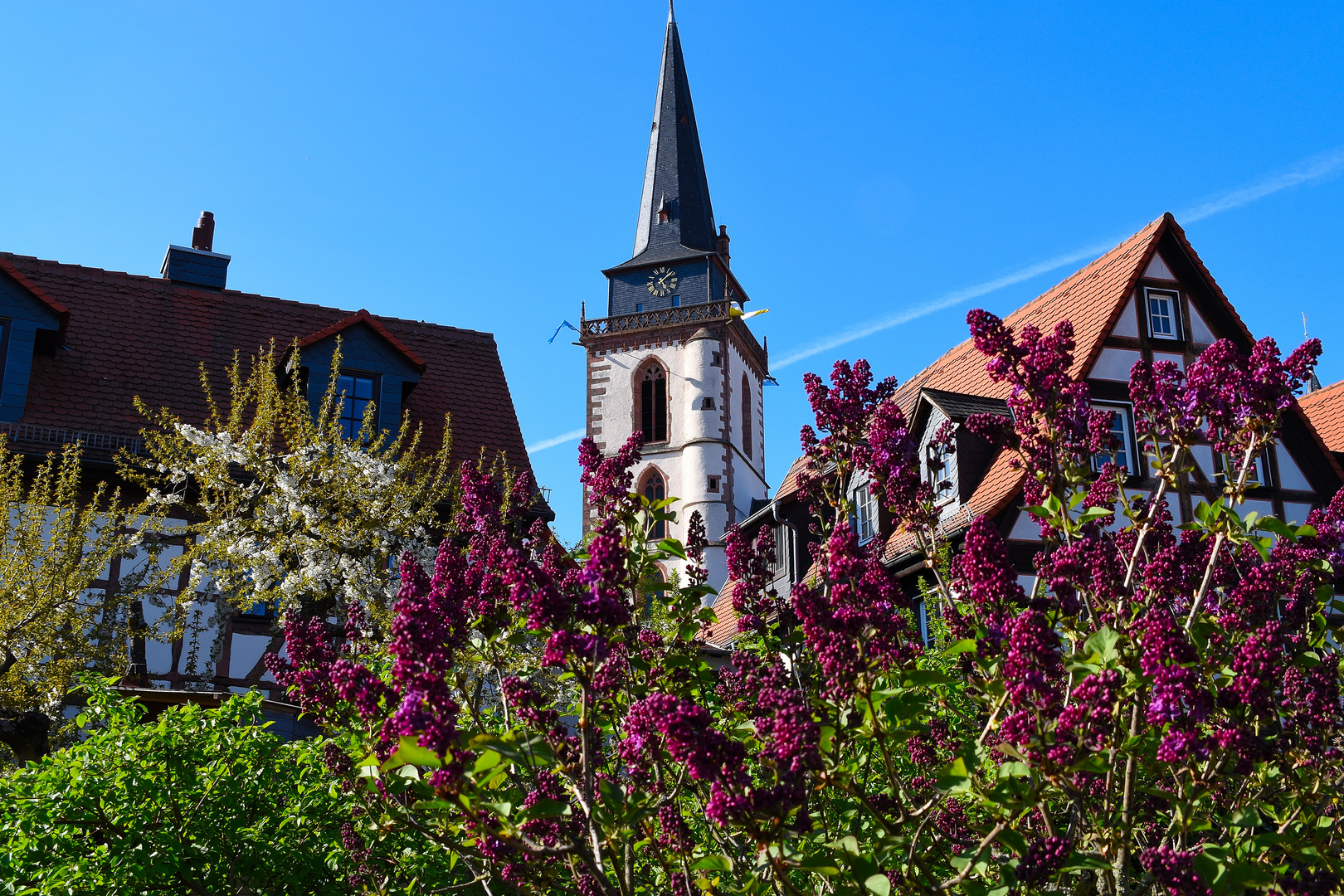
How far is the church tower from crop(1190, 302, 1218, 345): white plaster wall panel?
31325 mm

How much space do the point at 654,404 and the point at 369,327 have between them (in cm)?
3326

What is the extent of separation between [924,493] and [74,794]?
13.9ft

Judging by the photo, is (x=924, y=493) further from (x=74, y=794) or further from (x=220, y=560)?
(x=220, y=560)

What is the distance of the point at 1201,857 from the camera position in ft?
11.1

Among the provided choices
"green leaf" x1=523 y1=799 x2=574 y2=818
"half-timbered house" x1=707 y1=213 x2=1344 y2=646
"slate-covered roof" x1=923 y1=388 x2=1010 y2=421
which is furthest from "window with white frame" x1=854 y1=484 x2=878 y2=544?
"green leaf" x1=523 y1=799 x2=574 y2=818

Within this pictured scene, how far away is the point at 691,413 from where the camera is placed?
51.0 meters

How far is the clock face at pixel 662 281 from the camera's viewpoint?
54281mm

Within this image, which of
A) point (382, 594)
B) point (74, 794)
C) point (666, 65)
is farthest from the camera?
point (666, 65)

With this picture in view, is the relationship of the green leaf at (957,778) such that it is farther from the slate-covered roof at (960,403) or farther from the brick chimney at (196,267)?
the brick chimney at (196,267)

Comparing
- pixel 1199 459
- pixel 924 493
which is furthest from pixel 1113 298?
pixel 924 493

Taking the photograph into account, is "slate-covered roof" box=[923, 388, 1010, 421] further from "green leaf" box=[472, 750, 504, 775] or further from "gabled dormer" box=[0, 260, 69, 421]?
"green leaf" box=[472, 750, 504, 775]

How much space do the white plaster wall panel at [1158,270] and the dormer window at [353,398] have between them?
11807mm

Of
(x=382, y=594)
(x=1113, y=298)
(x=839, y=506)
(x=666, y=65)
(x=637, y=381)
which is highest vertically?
(x=666, y=65)

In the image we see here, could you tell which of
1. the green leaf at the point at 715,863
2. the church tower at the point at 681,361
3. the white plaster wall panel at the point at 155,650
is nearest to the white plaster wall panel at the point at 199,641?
the white plaster wall panel at the point at 155,650
